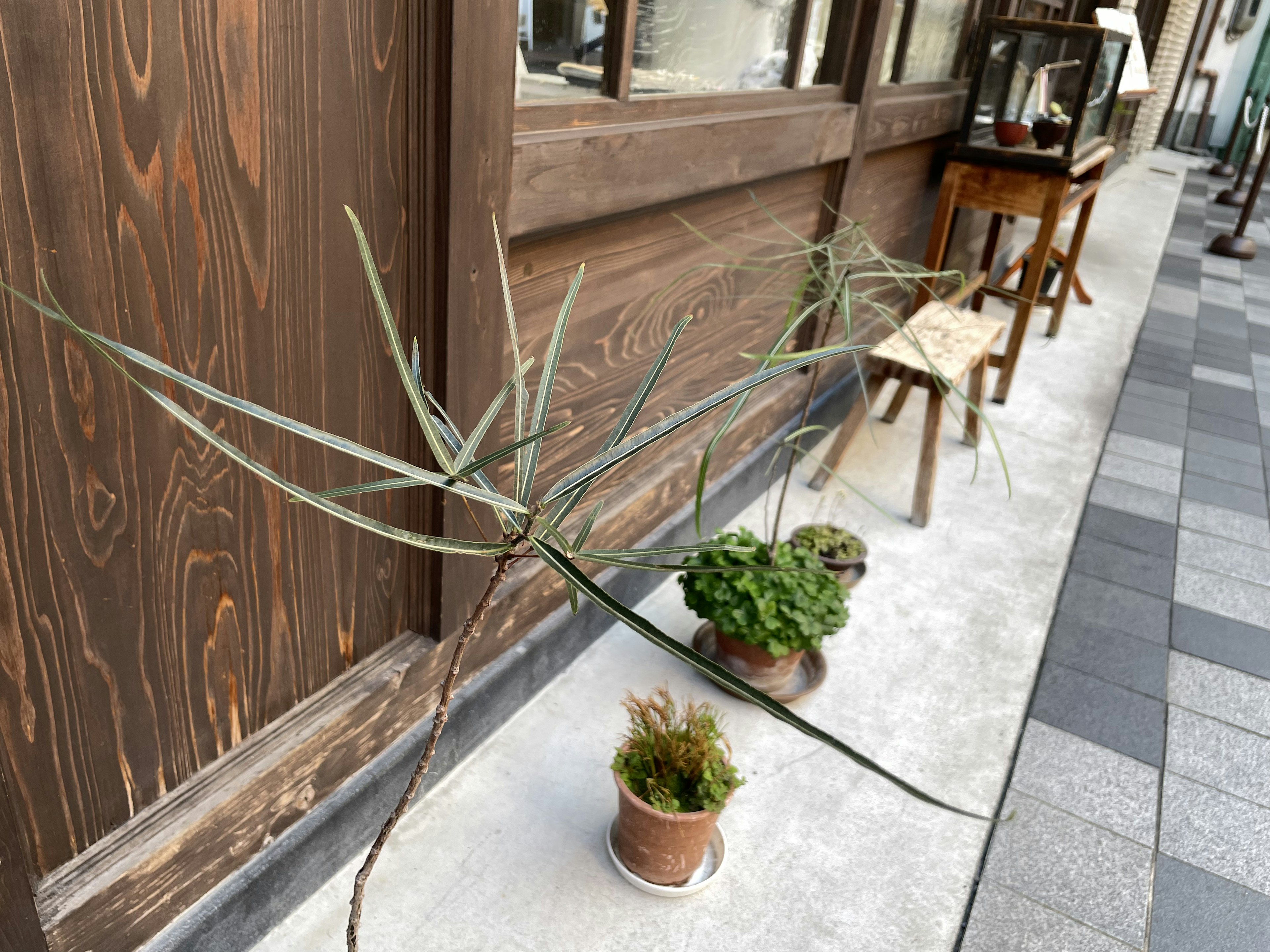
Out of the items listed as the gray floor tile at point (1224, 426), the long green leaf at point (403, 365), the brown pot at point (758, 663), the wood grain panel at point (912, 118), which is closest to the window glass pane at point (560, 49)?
the long green leaf at point (403, 365)

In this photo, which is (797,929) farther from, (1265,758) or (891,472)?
(891,472)

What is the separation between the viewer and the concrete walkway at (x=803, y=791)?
58.3 inches

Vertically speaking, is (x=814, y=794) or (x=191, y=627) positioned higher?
(x=191, y=627)

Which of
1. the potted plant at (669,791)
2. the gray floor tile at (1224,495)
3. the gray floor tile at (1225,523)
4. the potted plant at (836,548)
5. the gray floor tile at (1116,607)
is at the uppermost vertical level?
the potted plant at (669,791)

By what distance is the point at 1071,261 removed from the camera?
14.3 ft

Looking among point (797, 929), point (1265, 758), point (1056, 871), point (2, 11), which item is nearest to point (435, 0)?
point (2, 11)

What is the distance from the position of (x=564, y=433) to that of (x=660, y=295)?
1.22 feet

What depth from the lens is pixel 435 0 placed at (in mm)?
1098

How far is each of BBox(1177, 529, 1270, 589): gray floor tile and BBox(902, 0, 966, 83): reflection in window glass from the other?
6.08ft

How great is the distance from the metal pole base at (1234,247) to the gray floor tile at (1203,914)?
6720 mm

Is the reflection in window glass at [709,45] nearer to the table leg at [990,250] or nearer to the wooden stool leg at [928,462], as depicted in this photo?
the wooden stool leg at [928,462]

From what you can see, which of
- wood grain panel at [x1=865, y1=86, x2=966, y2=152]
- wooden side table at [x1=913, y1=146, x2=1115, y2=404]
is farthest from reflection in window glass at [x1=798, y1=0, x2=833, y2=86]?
wooden side table at [x1=913, y1=146, x2=1115, y2=404]

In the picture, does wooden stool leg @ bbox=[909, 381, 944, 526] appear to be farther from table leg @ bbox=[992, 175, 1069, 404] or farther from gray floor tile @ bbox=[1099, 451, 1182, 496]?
gray floor tile @ bbox=[1099, 451, 1182, 496]

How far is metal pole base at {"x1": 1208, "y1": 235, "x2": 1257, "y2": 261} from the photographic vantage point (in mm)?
6898
